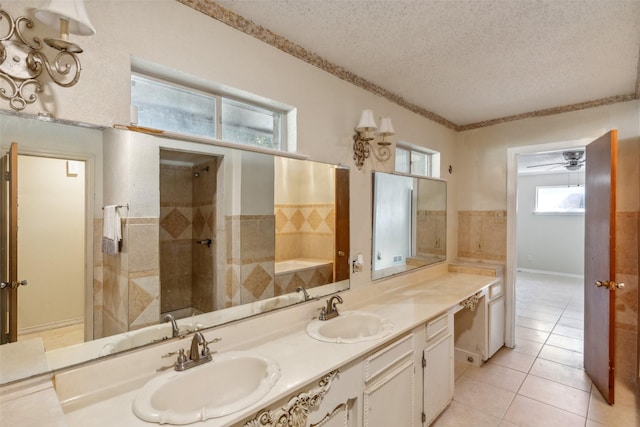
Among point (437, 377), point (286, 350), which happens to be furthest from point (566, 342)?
point (286, 350)

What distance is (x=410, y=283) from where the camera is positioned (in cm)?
289

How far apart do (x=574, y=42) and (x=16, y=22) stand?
105 inches

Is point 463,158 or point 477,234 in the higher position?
point 463,158

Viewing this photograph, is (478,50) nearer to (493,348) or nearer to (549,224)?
(493,348)

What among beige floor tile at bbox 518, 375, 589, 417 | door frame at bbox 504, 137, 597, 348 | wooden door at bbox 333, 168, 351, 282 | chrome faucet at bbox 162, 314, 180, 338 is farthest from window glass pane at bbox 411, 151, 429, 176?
chrome faucet at bbox 162, 314, 180, 338

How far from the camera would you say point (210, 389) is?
4.51 ft

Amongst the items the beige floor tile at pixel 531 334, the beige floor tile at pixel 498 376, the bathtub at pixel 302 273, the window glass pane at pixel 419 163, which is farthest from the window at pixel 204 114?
the beige floor tile at pixel 531 334

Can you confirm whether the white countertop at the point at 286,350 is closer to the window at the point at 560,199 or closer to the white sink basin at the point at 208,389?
the white sink basin at the point at 208,389

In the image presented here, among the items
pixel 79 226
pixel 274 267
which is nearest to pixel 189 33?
pixel 79 226

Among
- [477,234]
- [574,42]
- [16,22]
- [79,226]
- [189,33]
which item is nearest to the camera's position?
[16,22]

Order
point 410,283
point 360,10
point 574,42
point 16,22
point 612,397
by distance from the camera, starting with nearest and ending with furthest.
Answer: point 16,22
point 360,10
point 574,42
point 612,397
point 410,283

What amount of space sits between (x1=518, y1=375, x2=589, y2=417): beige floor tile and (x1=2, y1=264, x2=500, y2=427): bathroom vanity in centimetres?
81

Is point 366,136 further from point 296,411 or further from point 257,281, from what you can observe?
point 296,411

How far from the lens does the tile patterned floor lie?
7.52 ft
